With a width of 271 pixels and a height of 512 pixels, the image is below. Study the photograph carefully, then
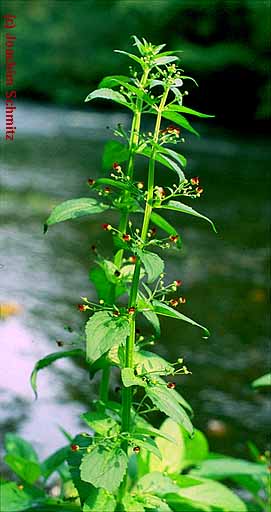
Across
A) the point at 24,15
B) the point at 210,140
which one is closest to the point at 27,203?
the point at 210,140

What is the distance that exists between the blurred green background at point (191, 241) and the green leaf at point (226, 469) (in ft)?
1.24

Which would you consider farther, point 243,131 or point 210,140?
→ point 243,131

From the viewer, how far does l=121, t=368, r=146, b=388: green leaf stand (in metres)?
0.79

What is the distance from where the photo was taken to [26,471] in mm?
1189

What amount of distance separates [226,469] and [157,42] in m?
9.17

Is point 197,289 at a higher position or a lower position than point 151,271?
lower

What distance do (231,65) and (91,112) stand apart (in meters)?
1.71

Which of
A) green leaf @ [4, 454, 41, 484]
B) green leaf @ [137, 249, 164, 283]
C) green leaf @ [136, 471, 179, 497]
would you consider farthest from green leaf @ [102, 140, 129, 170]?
green leaf @ [4, 454, 41, 484]

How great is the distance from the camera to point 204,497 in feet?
3.62

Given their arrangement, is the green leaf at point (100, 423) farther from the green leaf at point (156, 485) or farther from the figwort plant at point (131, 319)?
the green leaf at point (156, 485)

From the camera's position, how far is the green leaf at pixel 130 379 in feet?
2.61

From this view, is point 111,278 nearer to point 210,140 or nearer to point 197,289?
point 197,289

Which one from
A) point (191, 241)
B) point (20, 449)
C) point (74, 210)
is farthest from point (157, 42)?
point (74, 210)

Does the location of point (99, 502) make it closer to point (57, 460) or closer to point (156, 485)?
point (156, 485)
